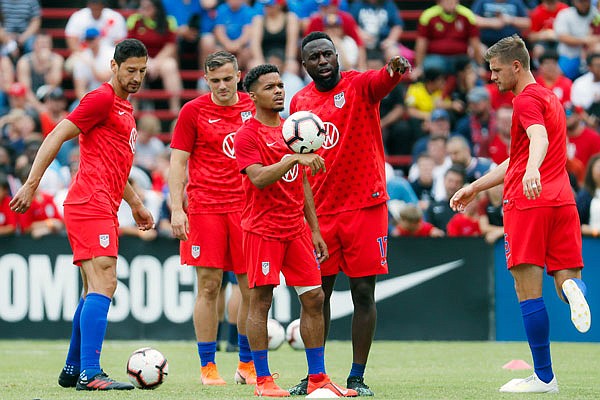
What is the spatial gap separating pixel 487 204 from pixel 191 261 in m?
5.86

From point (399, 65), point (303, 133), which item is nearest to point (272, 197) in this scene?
point (303, 133)

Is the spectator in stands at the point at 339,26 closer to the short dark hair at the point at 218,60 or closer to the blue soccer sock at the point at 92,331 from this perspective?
the short dark hair at the point at 218,60

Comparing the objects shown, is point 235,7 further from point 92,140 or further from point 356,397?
point 356,397

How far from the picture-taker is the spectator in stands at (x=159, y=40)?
19.3m

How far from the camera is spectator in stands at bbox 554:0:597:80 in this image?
18.9m

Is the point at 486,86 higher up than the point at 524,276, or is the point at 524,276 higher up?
the point at 486,86

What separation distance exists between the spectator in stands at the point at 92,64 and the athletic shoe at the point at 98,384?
11.1 m

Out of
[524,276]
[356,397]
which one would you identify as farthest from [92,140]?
[524,276]

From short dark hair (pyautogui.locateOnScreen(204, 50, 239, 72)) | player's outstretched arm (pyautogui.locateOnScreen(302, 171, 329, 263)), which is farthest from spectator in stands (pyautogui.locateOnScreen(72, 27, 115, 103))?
player's outstretched arm (pyautogui.locateOnScreen(302, 171, 329, 263))

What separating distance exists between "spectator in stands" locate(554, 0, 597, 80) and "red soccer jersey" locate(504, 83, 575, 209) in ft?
35.7

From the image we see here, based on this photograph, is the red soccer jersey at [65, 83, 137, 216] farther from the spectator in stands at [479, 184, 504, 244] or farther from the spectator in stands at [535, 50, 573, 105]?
the spectator in stands at [535, 50, 573, 105]

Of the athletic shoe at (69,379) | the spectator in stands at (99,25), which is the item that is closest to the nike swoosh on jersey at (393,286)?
the athletic shoe at (69,379)

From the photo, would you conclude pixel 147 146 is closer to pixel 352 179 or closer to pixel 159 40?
pixel 159 40

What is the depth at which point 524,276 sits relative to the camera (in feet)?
27.5
